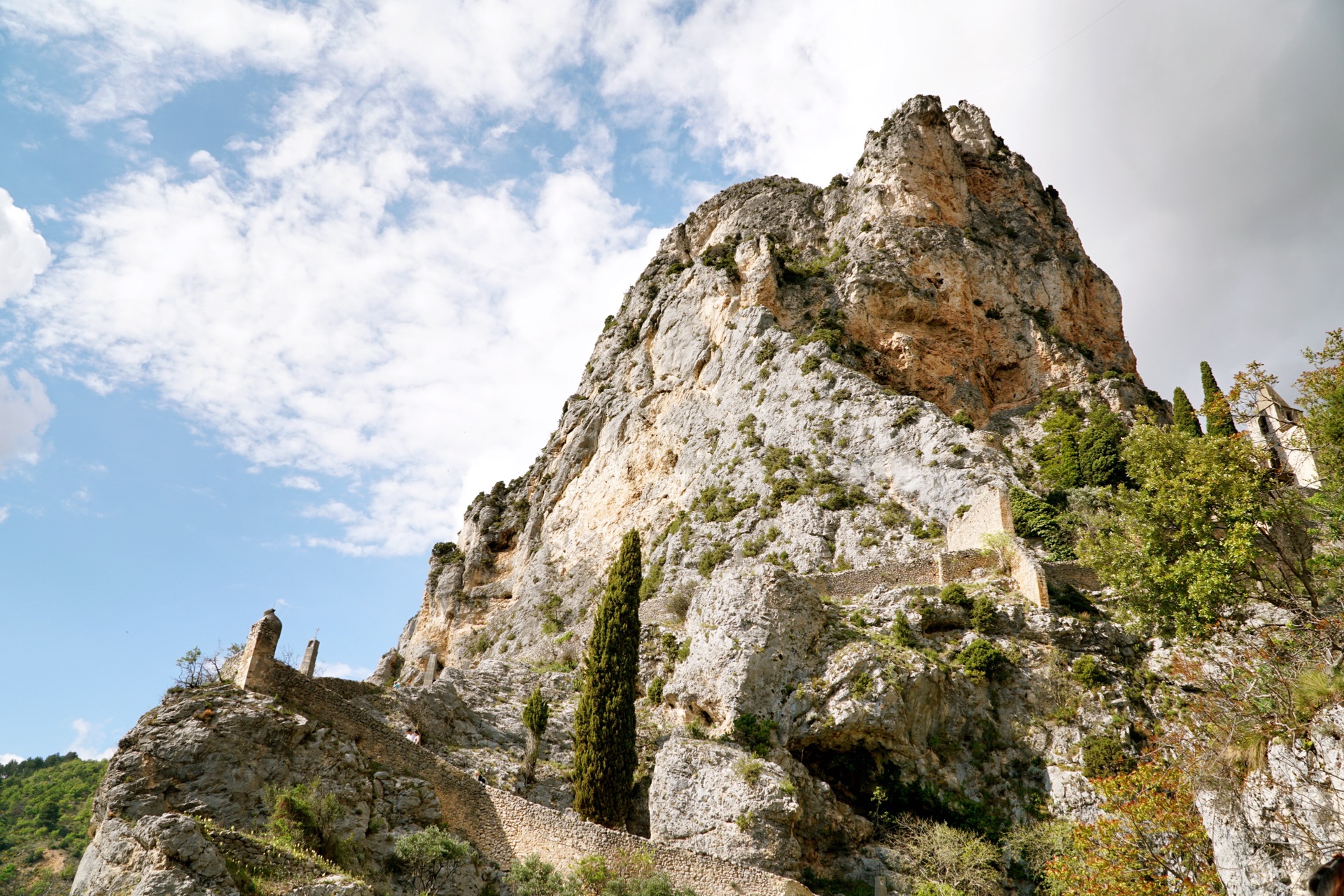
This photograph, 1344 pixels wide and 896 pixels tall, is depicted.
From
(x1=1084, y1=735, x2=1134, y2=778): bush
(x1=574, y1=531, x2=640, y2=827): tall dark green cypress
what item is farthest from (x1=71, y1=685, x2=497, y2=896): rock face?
(x1=1084, y1=735, x2=1134, y2=778): bush

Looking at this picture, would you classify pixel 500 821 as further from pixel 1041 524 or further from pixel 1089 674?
pixel 1041 524

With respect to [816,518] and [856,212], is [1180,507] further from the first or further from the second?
[856,212]

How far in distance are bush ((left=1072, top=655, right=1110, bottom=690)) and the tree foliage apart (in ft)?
27.9

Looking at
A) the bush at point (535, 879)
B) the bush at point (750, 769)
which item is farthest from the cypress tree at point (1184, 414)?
the bush at point (535, 879)

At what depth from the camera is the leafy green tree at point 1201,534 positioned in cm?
2005

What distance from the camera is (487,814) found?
23000 mm

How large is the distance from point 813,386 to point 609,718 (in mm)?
30237

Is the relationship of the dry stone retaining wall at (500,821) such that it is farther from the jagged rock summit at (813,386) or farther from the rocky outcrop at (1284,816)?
the jagged rock summit at (813,386)

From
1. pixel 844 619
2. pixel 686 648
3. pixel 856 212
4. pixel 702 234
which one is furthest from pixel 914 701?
pixel 702 234

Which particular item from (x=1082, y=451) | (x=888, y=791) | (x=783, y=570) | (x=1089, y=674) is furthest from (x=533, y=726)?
(x=1082, y=451)

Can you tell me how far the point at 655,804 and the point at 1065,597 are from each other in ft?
55.9

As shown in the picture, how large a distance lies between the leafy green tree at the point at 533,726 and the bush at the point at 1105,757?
664 inches

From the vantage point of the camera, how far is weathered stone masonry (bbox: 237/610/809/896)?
2138cm

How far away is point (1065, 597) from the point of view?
30938 mm
